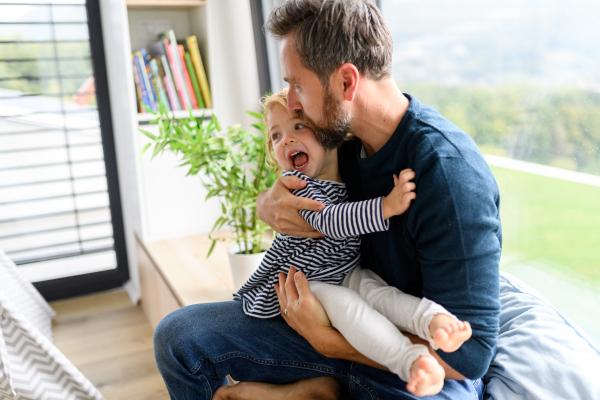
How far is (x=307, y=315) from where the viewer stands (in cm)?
110

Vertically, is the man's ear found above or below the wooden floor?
above

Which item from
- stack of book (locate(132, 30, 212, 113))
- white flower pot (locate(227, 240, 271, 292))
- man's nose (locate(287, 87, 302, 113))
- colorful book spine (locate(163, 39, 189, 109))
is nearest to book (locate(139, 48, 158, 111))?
stack of book (locate(132, 30, 212, 113))

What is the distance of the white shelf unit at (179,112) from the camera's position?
7.61 feet

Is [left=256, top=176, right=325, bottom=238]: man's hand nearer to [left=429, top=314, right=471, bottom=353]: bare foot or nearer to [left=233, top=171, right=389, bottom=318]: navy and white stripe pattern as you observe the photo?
[left=233, top=171, right=389, bottom=318]: navy and white stripe pattern

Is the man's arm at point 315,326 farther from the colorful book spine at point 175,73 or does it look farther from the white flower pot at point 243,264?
the colorful book spine at point 175,73

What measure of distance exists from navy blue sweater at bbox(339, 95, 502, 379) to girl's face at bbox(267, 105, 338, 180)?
0.24 metres

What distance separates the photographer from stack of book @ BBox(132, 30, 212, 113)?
230cm

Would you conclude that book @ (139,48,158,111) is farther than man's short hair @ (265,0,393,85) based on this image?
Yes

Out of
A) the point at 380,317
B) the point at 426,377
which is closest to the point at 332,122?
the point at 380,317

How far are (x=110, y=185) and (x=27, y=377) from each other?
148 cm

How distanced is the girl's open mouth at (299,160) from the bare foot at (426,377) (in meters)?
0.56

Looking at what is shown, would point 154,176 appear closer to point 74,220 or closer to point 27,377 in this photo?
point 74,220

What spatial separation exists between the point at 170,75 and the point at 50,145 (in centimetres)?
91

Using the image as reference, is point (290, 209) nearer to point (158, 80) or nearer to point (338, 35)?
point (338, 35)
